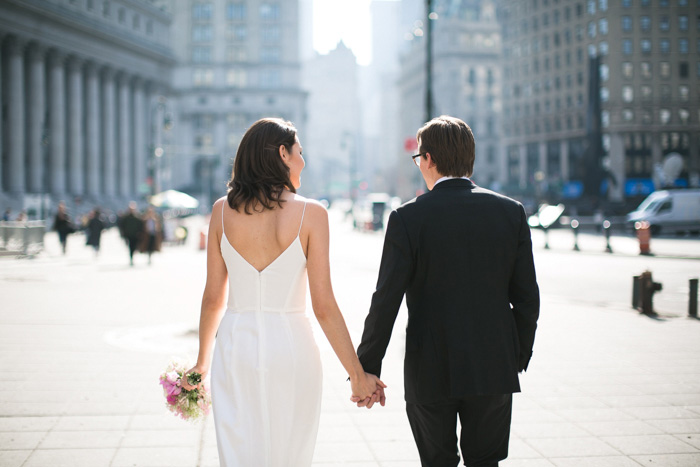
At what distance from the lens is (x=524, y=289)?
3.62 meters

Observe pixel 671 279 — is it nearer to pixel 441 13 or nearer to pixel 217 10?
pixel 217 10

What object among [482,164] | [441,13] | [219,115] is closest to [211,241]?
[219,115]

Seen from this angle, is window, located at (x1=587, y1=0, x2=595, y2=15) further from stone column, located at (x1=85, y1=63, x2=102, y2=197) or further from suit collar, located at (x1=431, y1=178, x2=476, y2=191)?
suit collar, located at (x1=431, y1=178, x2=476, y2=191)

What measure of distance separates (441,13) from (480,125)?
23579 millimetres

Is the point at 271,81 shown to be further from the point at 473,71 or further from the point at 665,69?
the point at 665,69

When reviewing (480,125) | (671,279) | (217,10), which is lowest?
(671,279)

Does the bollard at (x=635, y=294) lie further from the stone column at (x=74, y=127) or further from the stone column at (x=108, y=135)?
the stone column at (x=108, y=135)

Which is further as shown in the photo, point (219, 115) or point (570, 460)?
point (219, 115)

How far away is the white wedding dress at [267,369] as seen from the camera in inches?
131

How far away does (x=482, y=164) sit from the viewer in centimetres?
12925

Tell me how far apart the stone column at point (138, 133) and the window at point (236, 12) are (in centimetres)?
3887

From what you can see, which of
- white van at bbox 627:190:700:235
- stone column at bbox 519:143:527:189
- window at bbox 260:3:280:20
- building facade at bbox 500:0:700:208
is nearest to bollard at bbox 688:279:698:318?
white van at bbox 627:190:700:235

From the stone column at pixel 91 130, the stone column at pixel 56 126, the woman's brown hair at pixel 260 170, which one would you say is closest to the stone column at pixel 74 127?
the stone column at pixel 56 126

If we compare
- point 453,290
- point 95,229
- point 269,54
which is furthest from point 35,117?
point 453,290
